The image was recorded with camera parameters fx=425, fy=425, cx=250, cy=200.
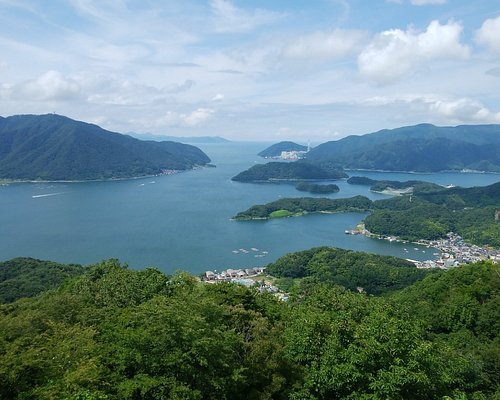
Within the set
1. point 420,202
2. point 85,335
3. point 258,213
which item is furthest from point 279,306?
point 420,202

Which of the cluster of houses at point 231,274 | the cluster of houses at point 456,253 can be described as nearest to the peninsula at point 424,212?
the cluster of houses at point 456,253

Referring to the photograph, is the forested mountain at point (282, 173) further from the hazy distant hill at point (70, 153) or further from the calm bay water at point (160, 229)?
the hazy distant hill at point (70, 153)

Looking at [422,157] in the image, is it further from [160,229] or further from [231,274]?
[231,274]

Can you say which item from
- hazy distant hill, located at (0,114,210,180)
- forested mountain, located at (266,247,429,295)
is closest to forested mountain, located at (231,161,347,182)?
hazy distant hill, located at (0,114,210,180)

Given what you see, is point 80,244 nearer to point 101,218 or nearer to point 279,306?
point 101,218

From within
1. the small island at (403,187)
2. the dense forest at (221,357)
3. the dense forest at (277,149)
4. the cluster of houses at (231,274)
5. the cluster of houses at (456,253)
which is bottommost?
the cluster of houses at (456,253)

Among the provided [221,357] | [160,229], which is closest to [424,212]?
[160,229]

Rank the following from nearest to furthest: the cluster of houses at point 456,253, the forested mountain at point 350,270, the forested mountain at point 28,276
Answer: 1. the forested mountain at point 28,276
2. the forested mountain at point 350,270
3. the cluster of houses at point 456,253
